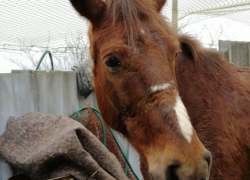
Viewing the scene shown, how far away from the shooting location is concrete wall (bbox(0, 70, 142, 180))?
2148mm

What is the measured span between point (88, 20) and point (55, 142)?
1.04 metres

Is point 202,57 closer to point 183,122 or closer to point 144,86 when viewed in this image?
point 144,86

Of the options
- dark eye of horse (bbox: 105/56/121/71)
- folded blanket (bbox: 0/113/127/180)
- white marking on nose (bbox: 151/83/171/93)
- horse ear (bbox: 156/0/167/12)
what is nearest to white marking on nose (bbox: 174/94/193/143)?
white marking on nose (bbox: 151/83/171/93)

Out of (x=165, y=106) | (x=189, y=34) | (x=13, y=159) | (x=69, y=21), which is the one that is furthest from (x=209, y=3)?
(x=13, y=159)

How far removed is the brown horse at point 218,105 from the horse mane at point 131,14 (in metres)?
0.67

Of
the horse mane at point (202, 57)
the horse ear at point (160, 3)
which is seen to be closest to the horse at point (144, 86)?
the horse ear at point (160, 3)

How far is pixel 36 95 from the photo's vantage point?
241cm

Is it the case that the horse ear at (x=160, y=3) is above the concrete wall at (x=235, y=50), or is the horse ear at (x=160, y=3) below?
above

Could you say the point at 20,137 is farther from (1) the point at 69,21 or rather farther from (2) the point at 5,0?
(1) the point at 69,21

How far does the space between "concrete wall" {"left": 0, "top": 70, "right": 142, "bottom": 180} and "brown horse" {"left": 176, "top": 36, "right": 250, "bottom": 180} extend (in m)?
0.79

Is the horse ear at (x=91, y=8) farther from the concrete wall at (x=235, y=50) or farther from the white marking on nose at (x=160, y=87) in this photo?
the concrete wall at (x=235, y=50)

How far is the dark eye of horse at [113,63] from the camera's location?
5.86 ft

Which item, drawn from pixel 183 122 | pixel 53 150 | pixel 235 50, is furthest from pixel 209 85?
pixel 235 50

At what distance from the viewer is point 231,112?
2268mm
